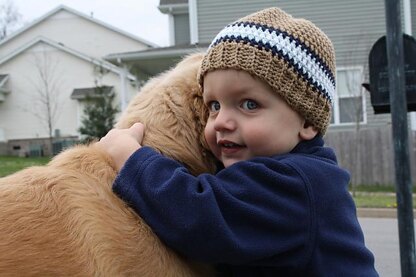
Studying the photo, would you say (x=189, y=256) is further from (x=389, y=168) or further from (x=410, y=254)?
(x=389, y=168)

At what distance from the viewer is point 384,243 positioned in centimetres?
1028

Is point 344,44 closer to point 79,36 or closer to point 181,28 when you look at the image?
point 181,28

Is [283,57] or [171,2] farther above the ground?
[171,2]

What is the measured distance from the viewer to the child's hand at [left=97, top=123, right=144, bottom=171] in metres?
1.81

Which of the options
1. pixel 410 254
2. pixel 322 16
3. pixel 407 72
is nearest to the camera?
pixel 410 254

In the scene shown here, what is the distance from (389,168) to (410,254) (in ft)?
51.5

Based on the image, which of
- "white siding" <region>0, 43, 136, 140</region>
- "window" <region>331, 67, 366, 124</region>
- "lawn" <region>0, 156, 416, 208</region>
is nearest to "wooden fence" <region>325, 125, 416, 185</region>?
"lawn" <region>0, 156, 416, 208</region>

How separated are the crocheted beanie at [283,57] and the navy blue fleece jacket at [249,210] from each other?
0.66 feet

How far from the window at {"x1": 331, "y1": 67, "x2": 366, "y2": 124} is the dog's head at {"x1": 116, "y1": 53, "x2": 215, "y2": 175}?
18907mm

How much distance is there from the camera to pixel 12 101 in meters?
Answer: 41.4

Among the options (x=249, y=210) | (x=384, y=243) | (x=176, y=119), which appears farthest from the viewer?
(x=384, y=243)

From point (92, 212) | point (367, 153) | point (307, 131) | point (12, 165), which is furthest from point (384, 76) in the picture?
point (12, 165)

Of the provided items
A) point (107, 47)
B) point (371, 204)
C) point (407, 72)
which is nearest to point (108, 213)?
point (407, 72)

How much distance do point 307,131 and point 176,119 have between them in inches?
16.9
